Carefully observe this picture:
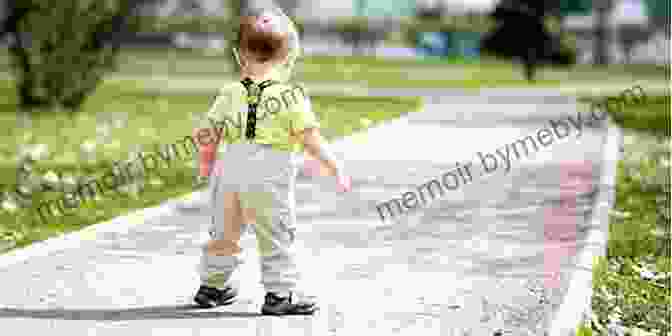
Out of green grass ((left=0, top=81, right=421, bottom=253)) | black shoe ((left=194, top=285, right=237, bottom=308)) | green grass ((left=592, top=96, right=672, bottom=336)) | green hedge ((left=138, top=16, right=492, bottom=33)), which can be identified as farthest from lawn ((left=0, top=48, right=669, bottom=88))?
black shoe ((left=194, top=285, right=237, bottom=308))

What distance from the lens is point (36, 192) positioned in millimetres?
13211

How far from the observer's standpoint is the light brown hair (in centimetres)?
721

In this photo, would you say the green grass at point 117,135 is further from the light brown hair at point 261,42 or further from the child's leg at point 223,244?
the light brown hair at point 261,42

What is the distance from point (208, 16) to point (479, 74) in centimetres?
2280

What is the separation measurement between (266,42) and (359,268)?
2216 millimetres

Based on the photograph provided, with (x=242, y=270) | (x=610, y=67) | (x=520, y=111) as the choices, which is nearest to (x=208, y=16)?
(x=610, y=67)

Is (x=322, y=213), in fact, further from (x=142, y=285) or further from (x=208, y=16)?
(x=208, y=16)

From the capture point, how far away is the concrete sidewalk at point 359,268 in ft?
23.9

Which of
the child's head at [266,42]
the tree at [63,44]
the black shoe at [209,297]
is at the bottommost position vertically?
Answer: the black shoe at [209,297]

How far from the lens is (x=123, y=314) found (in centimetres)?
744

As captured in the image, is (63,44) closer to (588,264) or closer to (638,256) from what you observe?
(638,256)

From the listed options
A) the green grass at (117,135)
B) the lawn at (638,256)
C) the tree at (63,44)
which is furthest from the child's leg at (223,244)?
the tree at (63,44)

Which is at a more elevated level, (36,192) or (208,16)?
(208,16)

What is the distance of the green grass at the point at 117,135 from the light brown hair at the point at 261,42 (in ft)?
11.0
